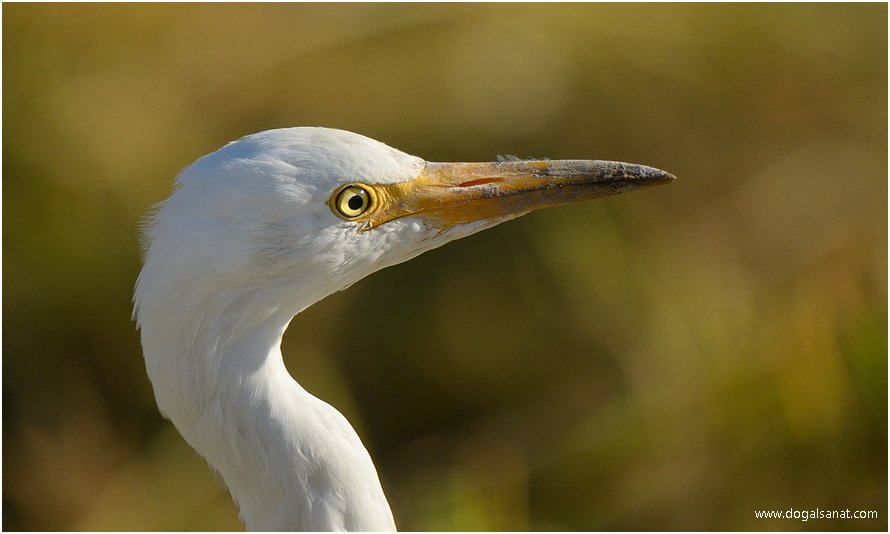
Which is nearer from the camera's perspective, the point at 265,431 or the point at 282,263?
the point at 282,263

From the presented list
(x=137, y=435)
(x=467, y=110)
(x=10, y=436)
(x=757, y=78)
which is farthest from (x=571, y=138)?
(x=10, y=436)

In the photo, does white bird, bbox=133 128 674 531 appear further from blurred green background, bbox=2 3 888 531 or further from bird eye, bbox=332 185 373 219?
blurred green background, bbox=2 3 888 531

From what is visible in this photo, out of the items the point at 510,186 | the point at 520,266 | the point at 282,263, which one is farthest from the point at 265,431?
the point at 520,266

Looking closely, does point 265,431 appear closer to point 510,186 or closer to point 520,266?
point 510,186

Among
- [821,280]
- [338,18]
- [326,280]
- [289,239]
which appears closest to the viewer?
[289,239]

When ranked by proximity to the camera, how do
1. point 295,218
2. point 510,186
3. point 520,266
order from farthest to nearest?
point 520,266, point 510,186, point 295,218

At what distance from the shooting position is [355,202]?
1845mm

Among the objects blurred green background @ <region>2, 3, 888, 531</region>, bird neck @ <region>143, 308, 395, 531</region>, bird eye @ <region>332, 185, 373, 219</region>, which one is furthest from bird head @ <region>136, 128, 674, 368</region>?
blurred green background @ <region>2, 3, 888, 531</region>

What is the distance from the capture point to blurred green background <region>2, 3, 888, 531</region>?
165 inches

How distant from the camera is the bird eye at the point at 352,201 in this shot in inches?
70.9

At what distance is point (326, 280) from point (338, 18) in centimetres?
→ 368

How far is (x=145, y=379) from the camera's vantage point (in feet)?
15.0

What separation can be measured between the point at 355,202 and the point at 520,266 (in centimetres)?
292

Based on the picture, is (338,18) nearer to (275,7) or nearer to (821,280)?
(275,7)
